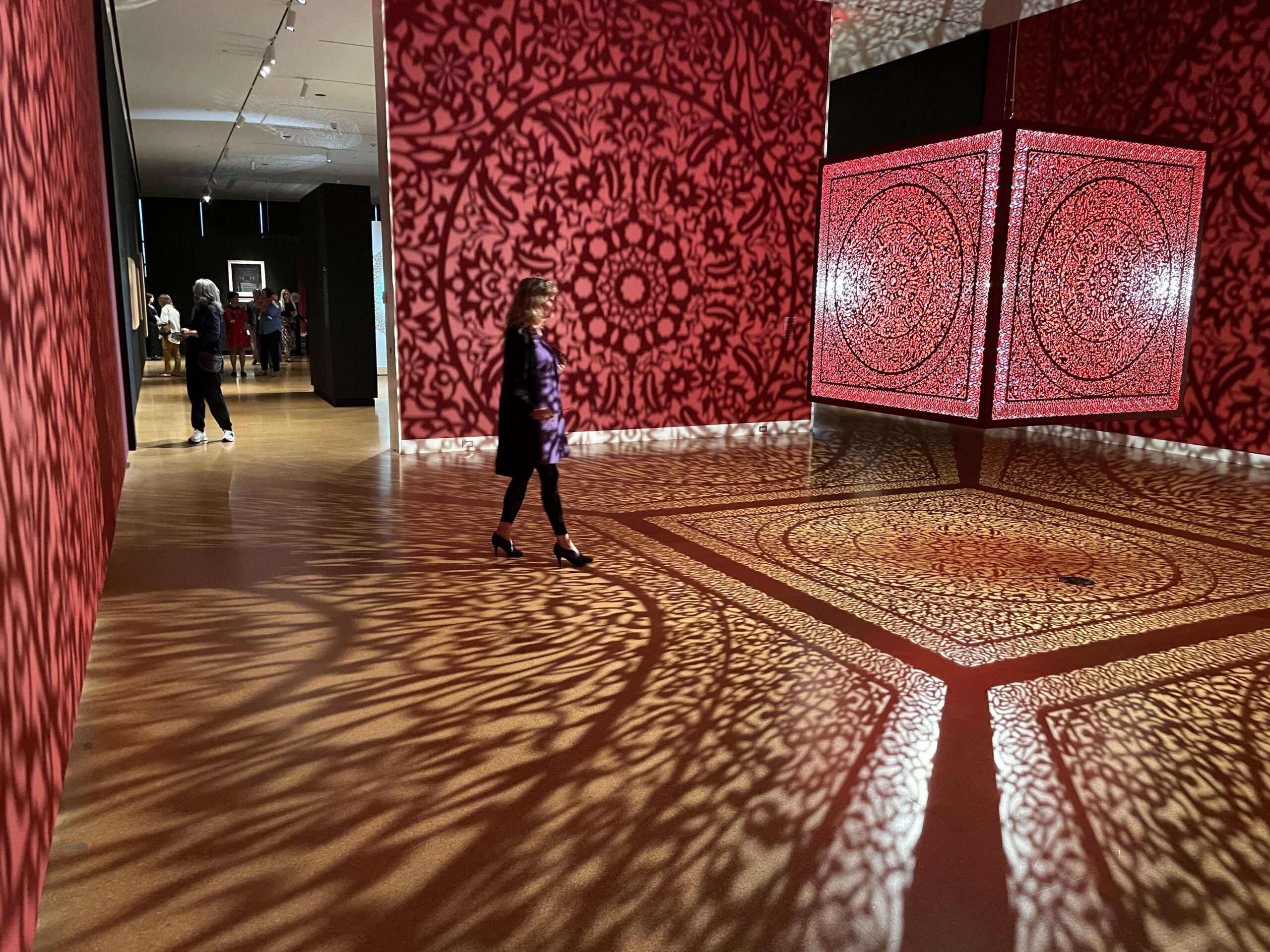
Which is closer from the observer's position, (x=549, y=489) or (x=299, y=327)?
(x=549, y=489)

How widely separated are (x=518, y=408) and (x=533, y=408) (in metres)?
0.09

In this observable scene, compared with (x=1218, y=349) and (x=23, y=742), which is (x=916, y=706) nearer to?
(x=23, y=742)

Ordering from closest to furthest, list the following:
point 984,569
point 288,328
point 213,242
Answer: point 984,569 < point 288,328 < point 213,242

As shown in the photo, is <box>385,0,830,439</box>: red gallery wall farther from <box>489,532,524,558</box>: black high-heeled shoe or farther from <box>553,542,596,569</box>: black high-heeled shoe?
<box>553,542,596,569</box>: black high-heeled shoe

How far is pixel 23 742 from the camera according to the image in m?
2.02

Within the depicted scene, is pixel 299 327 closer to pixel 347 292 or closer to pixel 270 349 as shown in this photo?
pixel 270 349

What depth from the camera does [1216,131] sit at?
828cm

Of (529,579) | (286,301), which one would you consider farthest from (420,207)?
(286,301)

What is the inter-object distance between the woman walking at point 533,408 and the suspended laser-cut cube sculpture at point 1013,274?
1.34 m

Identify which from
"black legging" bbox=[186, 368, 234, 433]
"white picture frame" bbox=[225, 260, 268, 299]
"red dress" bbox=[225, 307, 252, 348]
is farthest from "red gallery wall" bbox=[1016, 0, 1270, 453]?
"white picture frame" bbox=[225, 260, 268, 299]

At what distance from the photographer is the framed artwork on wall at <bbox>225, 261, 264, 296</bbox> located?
931 inches

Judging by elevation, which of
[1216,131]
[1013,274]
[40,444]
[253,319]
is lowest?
[40,444]

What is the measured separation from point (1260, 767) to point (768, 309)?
709 centimetres

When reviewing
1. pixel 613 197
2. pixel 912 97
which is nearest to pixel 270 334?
pixel 613 197
